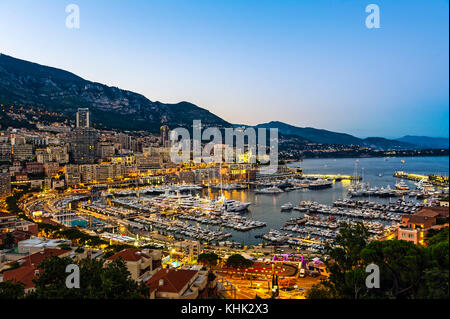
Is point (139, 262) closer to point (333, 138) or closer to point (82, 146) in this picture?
point (82, 146)

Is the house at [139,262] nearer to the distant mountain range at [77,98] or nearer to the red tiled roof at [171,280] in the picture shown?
the red tiled roof at [171,280]

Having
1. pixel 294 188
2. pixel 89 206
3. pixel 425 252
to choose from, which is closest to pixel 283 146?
pixel 294 188

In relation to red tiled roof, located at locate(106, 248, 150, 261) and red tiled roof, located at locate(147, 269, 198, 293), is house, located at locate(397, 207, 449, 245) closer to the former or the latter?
red tiled roof, located at locate(147, 269, 198, 293)

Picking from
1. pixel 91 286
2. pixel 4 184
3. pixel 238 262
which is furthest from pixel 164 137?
Result: pixel 91 286

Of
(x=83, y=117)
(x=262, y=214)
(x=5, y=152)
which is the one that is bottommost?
(x=262, y=214)
